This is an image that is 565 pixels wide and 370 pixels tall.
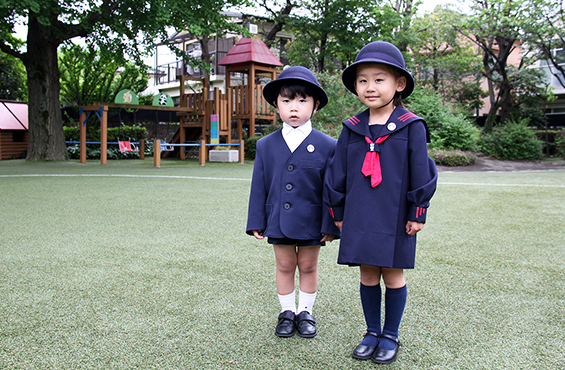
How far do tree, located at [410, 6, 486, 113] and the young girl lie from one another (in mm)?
23361

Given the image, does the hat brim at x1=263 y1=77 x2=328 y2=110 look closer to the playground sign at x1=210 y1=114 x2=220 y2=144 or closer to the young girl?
the young girl

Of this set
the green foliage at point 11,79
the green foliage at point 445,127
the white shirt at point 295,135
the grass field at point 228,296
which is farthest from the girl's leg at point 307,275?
the green foliage at point 11,79

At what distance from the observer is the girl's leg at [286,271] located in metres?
2.47

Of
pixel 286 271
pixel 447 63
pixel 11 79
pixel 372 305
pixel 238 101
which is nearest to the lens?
pixel 372 305

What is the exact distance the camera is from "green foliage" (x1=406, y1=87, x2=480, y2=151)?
16234 mm

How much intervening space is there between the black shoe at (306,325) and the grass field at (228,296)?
4 centimetres

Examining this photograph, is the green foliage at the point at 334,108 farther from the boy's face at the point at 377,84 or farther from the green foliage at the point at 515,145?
the boy's face at the point at 377,84

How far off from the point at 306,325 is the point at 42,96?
1532 centimetres

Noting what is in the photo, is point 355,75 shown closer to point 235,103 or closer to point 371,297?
point 371,297

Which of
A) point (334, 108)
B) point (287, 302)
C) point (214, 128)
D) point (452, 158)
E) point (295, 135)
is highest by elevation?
Answer: point (334, 108)

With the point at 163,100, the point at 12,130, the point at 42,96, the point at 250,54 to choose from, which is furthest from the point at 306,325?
the point at 12,130

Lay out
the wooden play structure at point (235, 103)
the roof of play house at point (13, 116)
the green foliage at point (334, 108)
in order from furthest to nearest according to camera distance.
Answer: the roof of play house at point (13, 116)
the wooden play structure at point (235, 103)
the green foliage at point (334, 108)

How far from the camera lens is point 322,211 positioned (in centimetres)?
238

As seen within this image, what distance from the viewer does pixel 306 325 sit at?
2.42 meters
